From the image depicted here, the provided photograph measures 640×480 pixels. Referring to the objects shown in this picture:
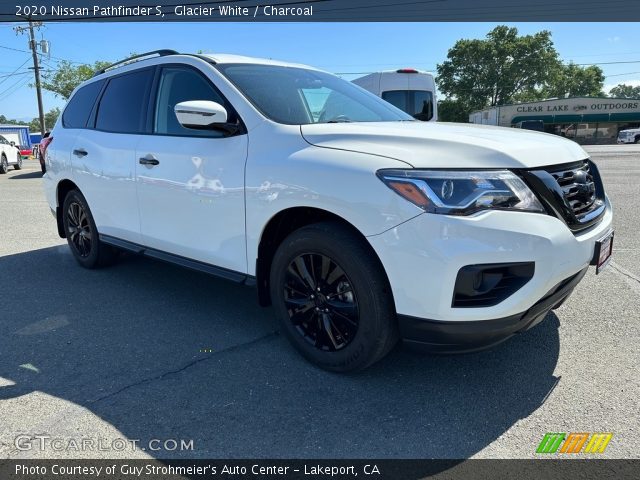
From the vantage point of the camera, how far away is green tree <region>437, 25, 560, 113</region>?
70750 mm

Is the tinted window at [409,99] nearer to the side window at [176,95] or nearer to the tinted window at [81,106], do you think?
the tinted window at [81,106]

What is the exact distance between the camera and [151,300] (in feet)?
13.5

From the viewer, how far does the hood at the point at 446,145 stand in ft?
7.45

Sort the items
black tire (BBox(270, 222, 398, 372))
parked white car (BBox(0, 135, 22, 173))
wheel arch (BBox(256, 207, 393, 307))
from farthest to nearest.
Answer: parked white car (BBox(0, 135, 22, 173)), wheel arch (BBox(256, 207, 393, 307)), black tire (BBox(270, 222, 398, 372))

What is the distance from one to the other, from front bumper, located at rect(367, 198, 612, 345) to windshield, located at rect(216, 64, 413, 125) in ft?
3.94

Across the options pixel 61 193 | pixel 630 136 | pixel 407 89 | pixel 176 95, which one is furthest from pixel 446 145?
pixel 630 136

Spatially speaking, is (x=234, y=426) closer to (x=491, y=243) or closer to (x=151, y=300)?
(x=491, y=243)

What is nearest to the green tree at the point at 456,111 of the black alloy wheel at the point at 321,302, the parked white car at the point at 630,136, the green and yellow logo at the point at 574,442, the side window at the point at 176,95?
the parked white car at the point at 630,136

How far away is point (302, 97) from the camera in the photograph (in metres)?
3.39

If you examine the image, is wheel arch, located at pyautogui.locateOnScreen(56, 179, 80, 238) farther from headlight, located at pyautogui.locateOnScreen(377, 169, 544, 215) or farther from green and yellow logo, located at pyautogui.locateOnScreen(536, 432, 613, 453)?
green and yellow logo, located at pyautogui.locateOnScreen(536, 432, 613, 453)

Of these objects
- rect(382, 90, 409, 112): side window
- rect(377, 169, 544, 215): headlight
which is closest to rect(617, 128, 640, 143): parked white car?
rect(382, 90, 409, 112): side window

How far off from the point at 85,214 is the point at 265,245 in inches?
105

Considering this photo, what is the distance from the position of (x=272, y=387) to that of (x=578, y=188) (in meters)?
2.00

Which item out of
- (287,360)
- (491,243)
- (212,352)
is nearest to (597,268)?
(491,243)
